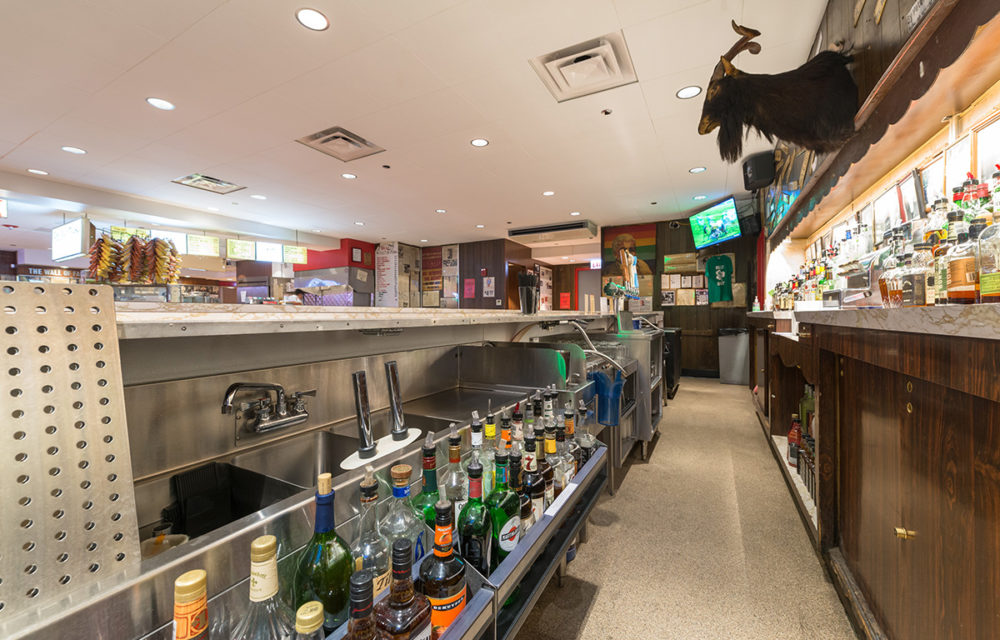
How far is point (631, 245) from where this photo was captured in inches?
328

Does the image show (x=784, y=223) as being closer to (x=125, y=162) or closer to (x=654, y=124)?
(x=654, y=124)

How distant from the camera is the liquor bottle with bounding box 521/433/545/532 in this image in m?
1.17

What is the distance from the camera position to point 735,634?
158cm

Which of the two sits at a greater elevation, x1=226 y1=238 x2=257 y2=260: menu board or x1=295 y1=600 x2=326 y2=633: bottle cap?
x1=226 y1=238 x2=257 y2=260: menu board

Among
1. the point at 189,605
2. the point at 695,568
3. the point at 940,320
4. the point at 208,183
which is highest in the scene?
the point at 208,183

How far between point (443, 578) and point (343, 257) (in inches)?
378

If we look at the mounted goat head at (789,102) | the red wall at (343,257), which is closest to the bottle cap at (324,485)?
the mounted goat head at (789,102)

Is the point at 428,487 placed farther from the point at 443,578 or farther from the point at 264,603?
the point at 264,603

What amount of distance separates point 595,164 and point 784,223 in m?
2.22

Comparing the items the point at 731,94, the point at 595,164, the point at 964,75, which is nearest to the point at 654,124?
the point at 595,164

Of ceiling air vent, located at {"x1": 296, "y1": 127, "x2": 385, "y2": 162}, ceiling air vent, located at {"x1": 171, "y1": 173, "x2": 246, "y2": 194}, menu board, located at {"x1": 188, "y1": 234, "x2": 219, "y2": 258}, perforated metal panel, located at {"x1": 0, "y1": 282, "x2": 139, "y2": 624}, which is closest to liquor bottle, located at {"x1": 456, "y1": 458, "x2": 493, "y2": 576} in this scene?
perforated metal panel, located at {"x1": 0, "y1": 282, "x2": 139, "y2": 624}

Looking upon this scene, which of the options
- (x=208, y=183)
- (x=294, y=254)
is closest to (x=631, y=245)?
(x=294, y=254)

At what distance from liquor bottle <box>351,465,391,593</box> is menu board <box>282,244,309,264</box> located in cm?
874

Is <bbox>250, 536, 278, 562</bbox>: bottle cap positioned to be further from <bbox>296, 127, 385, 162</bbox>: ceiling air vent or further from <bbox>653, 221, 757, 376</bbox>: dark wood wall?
<bbox>653, 221, 757, 376</bbox>: dark wood wall
